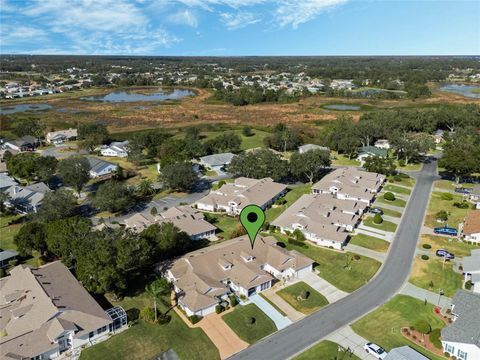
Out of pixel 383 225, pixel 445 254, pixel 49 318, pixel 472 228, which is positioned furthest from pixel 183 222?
pixel 472 228

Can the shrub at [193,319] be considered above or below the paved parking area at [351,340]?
above

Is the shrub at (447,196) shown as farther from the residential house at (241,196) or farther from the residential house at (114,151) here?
the residential house at (114,151)

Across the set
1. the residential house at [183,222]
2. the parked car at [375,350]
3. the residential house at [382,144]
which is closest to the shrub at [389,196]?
the residential house at [183,222]

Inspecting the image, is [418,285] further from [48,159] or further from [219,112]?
[219,112]

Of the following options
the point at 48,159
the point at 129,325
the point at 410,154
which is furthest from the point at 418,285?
the point at 48,159

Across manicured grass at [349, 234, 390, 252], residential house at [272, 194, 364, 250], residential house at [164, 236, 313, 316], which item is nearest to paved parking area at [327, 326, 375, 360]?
residential house at [164, 236, 313, 316]

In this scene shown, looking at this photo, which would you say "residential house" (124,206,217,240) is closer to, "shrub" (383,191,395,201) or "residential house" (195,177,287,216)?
"residential house" (195,177,287,216)
